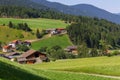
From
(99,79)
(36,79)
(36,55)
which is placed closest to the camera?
(36,79)

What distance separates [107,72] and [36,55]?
107 meters

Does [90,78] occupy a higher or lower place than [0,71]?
lower

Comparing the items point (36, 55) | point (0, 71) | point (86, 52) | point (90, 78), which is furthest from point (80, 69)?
point (86, 52)

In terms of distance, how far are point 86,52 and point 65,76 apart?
157m

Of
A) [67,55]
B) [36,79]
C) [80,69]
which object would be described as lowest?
[67,55]

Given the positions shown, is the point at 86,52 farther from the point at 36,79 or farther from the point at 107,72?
the point at 36,79

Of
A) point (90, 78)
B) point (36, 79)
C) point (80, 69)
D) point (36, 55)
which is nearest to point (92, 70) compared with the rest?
point (80, 69)

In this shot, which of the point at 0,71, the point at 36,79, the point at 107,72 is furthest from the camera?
the point at 107,72

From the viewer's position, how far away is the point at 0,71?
23.4m

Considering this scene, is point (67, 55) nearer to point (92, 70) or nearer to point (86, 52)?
point (86, 52)

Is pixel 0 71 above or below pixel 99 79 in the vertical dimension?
above

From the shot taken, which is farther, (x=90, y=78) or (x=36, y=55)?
(x=36, y=55)

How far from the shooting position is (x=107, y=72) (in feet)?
157

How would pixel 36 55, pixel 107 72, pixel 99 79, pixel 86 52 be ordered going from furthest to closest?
1. pixel 86 52
2. pixel 36 55
3. pixel 107 72
4. pixel 99 79
